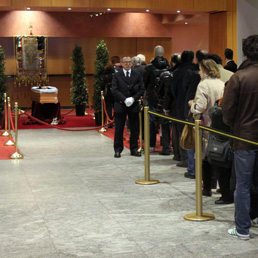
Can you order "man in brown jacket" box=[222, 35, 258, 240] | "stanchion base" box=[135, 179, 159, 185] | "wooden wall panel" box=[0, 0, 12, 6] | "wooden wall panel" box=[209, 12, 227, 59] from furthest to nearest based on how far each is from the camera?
"wooden wall panel" box=[209, 12, 227, 59]
"wooden wall panel" box=[0, 0, 12, 6]
"stanchion base" box=[135, 179, 159, 185]
"man in brown jacket" box=[222, 35, 258, 240]

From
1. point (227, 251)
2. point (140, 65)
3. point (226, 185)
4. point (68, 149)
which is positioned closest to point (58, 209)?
point (226, 185)

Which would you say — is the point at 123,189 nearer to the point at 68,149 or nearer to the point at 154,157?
the point at 154,157

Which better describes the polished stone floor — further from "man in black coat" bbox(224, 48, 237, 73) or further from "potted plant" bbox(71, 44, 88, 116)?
"potted plant" bbox(71, 44, 88, 116)

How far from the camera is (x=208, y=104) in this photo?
699 cm

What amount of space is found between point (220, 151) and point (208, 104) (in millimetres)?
1246

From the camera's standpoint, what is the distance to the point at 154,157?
1019 centimetres

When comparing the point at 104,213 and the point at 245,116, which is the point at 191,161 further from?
the point at 245,116

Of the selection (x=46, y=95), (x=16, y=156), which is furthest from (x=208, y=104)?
(x=46, y=95)

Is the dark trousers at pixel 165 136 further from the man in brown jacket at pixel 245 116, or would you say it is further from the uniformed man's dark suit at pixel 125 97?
the man in brown jacket at pixel 245 116

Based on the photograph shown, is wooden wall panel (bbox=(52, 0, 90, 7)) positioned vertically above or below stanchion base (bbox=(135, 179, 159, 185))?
above

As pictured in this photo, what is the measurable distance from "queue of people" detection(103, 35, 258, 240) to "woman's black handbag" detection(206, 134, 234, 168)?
65 mm

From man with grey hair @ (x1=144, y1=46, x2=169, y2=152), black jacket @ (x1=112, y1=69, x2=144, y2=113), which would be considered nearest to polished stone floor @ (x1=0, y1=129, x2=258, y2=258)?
black jacket @ (x1=112, y1=69, x2=144, y2=113)

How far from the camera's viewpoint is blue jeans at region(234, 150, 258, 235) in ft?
16.8

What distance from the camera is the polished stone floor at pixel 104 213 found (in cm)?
511
